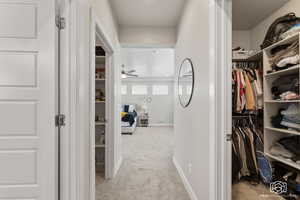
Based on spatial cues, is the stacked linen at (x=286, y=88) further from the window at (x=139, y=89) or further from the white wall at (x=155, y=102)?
the window at (x=139, y=89)

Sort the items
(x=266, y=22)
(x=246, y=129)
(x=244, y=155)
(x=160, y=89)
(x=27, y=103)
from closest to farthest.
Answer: (x=27, y=103)
(x=244, y=155)
(x=246, y=129)
(x=266, y=22)
(x=160, y=89)

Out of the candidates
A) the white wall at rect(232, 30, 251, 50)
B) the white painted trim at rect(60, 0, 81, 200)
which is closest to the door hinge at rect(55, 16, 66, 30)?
the white painted trim at rect(60, 0, 81, 200)

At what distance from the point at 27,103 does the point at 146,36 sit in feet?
8.81

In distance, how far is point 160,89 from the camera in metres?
9.15

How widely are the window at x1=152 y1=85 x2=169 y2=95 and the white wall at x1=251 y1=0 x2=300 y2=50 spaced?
20.8 ft

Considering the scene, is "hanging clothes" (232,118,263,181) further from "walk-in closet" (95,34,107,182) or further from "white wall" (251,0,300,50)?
"walk-in closet" (95,34,107,182)

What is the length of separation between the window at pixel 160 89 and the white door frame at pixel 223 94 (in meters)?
7.77

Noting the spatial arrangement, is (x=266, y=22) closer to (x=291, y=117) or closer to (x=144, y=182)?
(x=291, y=117)

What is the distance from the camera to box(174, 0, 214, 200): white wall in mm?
1670

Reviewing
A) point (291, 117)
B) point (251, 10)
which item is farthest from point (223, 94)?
point (251, 10)

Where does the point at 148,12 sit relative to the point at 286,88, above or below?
above

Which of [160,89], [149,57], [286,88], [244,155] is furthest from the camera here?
[160,89]

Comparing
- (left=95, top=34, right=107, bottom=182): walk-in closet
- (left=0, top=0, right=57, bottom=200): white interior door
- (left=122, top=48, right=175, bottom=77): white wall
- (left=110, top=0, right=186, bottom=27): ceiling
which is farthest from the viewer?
(left=122, top=48, right=175, bottom=77): white wall

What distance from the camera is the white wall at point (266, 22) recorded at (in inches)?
82.3
